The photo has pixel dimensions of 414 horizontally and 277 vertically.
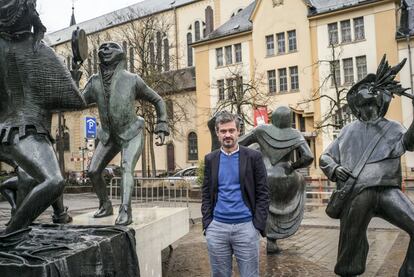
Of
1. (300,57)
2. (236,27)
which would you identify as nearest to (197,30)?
(236,27)

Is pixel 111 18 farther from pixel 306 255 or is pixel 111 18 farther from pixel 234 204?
pixel 234 204

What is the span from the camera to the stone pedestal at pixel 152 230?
4.93 m

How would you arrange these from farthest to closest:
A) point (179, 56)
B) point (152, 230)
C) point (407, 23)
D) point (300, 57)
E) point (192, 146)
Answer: point (179, 56) < point (192, 146) < point (300, 57) < point (407, 23) < point (152, 230)

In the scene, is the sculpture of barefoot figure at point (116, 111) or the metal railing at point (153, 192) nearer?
the sculpture of barefoot figure at point (116, 111)

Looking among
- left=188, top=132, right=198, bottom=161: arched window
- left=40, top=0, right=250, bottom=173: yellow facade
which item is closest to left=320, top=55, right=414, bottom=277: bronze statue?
left=40, top=0, right=250, bottom=173: yellow facade

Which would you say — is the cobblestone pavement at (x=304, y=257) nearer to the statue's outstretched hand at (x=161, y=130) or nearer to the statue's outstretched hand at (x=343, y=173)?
the statue's outstretched hand at (x=161, y=130)

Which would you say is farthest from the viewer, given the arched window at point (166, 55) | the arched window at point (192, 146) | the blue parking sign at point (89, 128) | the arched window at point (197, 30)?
the arched window at point (197, 30)

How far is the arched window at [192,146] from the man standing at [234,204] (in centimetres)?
4068

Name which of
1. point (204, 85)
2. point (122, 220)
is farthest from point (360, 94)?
point (204, 85)

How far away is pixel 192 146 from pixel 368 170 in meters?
40.9

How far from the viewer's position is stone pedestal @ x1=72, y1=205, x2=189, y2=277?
4.93m

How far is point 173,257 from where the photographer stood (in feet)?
23.8

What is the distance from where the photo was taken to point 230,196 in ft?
11.7

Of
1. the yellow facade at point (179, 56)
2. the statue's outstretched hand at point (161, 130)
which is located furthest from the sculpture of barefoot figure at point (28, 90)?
the yellow facade at point (179, 56)
